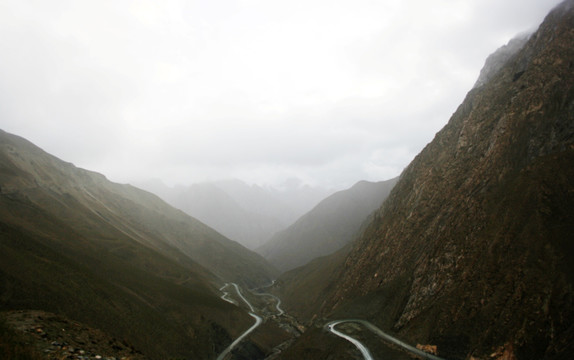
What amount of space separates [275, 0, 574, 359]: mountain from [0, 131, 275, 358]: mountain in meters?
22.9

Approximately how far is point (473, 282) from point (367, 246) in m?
48.6

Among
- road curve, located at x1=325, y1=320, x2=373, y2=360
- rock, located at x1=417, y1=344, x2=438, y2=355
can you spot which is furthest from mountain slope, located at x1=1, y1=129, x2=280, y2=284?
rock, located at x1=417, y1=344, x2=438, y2=355

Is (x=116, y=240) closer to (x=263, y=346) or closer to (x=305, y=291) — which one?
(x=263, y=346)

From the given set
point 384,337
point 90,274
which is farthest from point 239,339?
point 90,274

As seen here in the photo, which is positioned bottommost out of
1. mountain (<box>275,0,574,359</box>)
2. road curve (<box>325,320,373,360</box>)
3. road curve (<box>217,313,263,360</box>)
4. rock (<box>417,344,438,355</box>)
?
road curve (<box>217,313,263,360</box>)

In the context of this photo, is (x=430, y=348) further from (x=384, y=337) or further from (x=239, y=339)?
(x=239, y=339)

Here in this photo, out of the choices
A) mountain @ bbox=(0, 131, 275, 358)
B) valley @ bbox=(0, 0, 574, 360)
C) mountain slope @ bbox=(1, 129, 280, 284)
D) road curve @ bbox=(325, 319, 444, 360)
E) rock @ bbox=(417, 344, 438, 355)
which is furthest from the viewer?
mountain slope @ bbox=(1, 129, 280, 284)

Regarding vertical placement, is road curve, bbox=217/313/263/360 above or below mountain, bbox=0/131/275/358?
below

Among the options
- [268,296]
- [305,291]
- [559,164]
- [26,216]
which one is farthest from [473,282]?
[268,296]

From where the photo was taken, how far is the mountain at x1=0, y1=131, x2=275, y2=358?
1590 inches

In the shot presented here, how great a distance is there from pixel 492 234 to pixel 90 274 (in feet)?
225

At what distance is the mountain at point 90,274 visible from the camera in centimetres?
4038

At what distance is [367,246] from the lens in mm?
92125

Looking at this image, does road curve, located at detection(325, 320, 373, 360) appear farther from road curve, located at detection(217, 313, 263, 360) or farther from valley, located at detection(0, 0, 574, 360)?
road curve, located at detection(217, 313, 263, 360)
